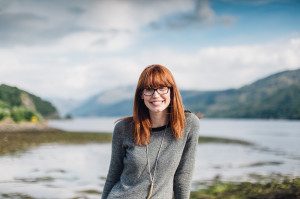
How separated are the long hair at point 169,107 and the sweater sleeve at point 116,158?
0.21m

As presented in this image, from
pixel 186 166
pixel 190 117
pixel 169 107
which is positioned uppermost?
pixel 169 107

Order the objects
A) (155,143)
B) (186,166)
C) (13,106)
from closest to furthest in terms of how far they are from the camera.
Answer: (155,143) < (186,166) < (13,106)

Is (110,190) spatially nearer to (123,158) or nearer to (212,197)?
(123,158)

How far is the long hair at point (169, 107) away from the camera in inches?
188

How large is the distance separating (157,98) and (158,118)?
0.81ft

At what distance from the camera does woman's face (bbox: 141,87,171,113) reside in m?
4.81

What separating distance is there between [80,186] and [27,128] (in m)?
48.5

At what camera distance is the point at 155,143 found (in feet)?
16.1

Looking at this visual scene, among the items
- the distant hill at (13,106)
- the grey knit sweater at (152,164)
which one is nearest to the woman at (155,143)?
the grey knit sweater at (152,164)

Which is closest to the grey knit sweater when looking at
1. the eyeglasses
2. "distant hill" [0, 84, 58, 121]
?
the eyeglasses

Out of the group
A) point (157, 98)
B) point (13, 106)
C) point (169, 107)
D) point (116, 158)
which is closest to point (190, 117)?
point (169, 107)

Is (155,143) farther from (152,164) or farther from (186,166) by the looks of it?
(186,166)

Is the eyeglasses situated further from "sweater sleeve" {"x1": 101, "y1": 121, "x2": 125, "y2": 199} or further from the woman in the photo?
"sweater sleeve" {"x1": 101, "y1": 121, "x2": 125, "y2": 199}

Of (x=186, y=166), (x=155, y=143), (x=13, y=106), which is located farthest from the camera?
(x=13, y=106)
